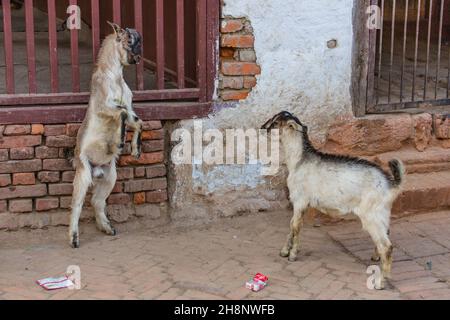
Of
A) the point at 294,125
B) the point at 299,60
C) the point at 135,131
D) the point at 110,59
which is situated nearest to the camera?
the point at 294,125

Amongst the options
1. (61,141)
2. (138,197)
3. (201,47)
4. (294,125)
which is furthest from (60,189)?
(294,125)

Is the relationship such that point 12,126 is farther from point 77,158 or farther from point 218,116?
point 218,116

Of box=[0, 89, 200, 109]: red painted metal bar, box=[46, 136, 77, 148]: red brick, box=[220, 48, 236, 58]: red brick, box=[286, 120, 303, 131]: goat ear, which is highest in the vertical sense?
box=[220, 48, 236, 58]: red brick

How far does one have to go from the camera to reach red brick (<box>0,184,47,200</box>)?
6.33m

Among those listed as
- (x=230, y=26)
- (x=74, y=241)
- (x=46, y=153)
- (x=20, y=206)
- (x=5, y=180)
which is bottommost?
(x=74, y=241)

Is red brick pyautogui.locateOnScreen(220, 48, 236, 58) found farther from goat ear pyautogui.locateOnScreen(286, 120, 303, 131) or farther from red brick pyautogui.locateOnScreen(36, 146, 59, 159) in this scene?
red brick pyautogui.locateOnScreen(36, 146, 59, 159)

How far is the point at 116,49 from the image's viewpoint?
6.02m

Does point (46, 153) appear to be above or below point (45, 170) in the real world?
above

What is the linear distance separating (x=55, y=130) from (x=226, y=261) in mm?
1950

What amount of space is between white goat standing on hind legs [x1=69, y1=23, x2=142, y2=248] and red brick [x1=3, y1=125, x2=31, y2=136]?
526 mm

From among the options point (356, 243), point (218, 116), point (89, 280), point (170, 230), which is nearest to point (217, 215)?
point (170, 230)

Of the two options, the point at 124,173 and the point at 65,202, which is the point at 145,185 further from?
the point at 65,202

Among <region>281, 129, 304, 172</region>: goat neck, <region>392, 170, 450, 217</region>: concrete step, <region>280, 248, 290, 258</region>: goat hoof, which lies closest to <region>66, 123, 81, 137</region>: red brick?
<region>281, 129, 304, 172</region>: goat neck

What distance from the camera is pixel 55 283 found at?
207 inches
